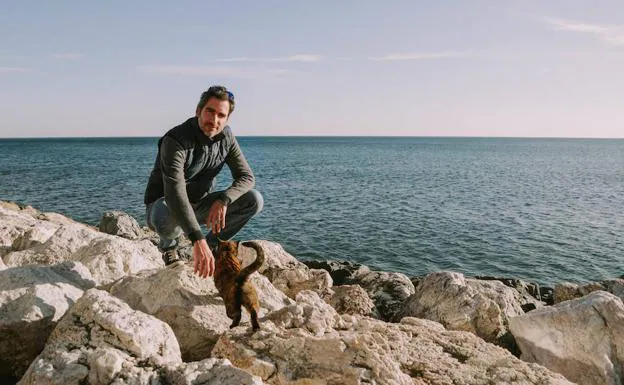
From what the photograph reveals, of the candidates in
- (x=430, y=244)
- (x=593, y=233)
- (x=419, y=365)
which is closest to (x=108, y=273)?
(x=419, y=365)

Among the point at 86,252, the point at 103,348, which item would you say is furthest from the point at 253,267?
the point at 86,252

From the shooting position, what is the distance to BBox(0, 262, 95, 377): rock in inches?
167

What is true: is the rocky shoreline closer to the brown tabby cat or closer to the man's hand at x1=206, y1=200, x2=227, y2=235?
the brown tabby cat

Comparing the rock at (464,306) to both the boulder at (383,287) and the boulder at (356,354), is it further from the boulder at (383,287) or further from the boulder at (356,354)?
the boulder at (356,354)

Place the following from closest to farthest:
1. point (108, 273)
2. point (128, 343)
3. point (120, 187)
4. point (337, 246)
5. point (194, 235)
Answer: point (128, 343)
point (194, 235)
point (108, 273)
point (337, 246)
point (120, 187)

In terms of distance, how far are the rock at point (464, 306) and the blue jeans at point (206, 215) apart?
11.7 ft

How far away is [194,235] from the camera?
4.35 m

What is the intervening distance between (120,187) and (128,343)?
39107 mm

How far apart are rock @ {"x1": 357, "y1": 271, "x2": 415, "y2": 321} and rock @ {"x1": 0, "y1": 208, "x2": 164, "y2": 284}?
420 cm

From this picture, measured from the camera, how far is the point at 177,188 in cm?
466

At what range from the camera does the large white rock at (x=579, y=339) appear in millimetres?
5695

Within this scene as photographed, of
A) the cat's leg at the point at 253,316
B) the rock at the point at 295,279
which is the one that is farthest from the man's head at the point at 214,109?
the rock at the point at 295,279

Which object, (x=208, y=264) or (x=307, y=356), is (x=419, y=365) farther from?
(x=208, y=264)

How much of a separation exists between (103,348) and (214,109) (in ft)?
8.59
